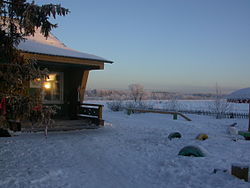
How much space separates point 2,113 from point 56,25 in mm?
2041

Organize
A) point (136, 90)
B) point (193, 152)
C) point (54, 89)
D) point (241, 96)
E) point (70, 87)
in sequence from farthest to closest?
point (136, 90)
point (70, 87)
point (54, 89)
point (241, 96)
point (193, 152)

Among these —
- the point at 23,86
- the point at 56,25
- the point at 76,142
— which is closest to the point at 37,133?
the point at 76,142

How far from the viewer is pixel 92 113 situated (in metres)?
12.6

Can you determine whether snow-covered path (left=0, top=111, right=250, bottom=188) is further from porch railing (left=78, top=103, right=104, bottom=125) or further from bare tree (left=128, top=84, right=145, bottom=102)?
bare tree (left=128, top=84, right=145, bottom=102)

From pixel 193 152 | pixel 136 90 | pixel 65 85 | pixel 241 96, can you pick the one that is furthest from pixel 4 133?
pixel 136 90

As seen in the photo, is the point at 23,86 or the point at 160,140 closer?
the point at 23,86

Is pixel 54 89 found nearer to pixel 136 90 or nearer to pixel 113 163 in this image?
pixel 113 163

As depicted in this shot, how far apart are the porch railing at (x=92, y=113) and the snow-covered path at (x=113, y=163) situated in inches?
115

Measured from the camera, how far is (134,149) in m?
7.65

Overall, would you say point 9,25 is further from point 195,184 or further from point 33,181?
point 195,184

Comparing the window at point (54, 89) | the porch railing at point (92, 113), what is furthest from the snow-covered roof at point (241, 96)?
the window at point (54, 89)

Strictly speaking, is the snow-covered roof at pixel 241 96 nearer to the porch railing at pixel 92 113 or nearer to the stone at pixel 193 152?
the stone at pixel 193 152

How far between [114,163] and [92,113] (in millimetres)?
6657

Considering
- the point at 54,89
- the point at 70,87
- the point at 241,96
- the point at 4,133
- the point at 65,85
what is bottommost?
the point at 4,133
